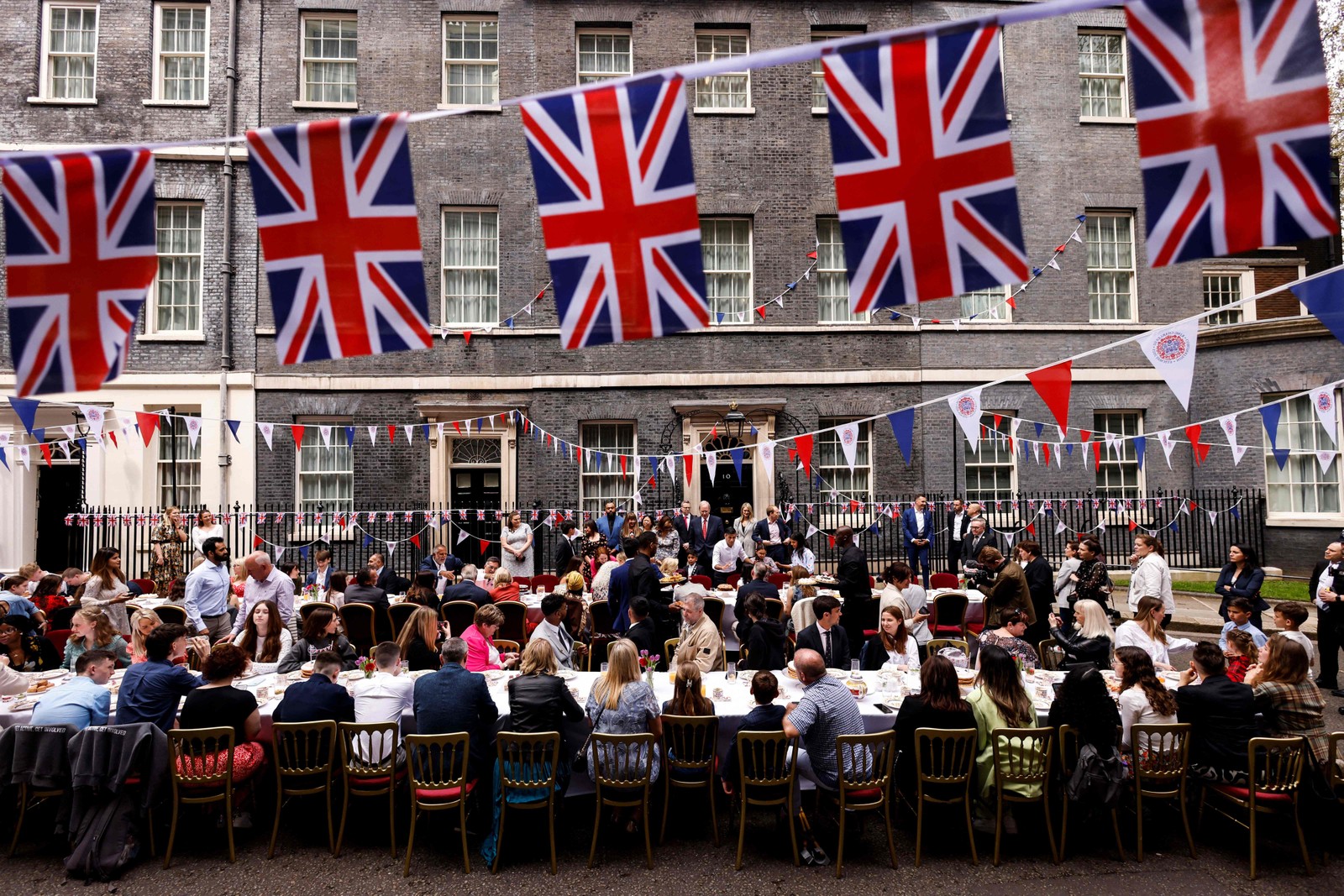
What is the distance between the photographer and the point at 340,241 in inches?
204

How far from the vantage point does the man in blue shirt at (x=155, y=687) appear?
5738mm

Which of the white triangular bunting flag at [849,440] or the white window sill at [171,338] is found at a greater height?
the white window sill at [171,338]

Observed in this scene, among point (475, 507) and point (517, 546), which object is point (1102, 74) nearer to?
point (517, 546)

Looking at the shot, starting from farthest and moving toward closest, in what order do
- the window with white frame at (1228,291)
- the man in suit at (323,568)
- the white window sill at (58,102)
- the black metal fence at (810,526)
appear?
the window with white frame at (1228,291), the white window sill at (58,102), the black metal fence at (810,526), the man in suit at (323,568)

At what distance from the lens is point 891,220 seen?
492 centimetres

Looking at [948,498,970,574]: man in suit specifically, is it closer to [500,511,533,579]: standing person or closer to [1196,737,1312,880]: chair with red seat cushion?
[500,511,533,579]: standing person

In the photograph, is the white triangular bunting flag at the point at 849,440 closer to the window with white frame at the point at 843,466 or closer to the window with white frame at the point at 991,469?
the window with white frame at the point at 843,466

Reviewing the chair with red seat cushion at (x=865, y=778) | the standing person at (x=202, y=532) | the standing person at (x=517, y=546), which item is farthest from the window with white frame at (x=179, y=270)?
the chair with red seat cushion at (x=865, y=778)

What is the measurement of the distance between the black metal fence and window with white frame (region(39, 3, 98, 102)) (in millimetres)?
8602

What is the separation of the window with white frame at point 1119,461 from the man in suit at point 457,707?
1574 centimetres

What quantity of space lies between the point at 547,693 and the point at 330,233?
3280 millimetres

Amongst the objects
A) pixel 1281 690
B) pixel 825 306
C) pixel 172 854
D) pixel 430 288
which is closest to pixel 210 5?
pixel 430 288

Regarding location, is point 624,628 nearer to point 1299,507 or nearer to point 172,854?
point 172,854

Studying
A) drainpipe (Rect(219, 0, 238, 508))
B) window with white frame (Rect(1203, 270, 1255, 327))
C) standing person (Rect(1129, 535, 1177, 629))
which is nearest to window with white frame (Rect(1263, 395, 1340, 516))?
window with white frame (Rect(1203, 270, 1255, 327))
